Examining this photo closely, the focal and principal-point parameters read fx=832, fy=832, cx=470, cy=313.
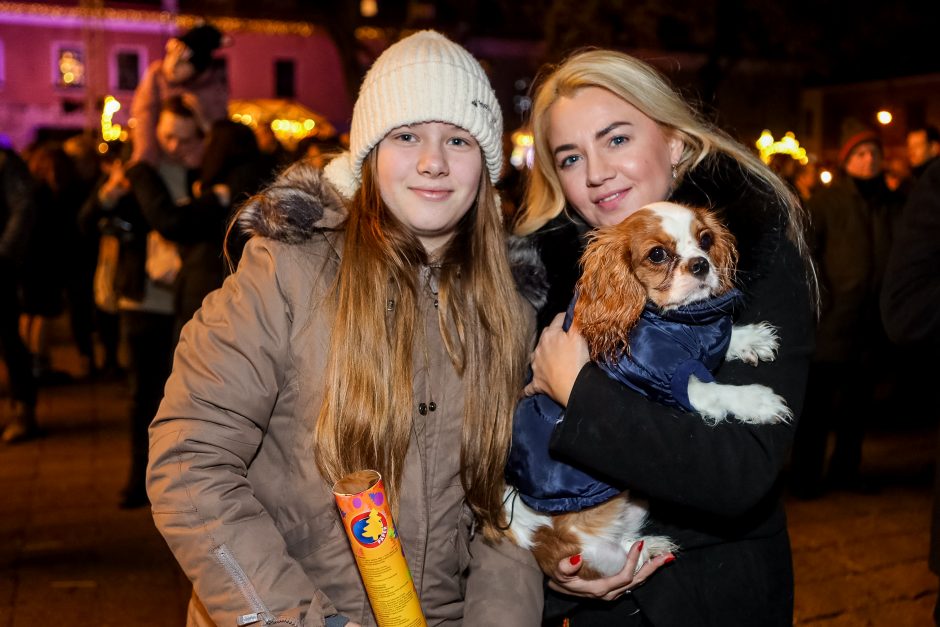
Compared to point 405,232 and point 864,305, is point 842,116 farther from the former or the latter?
point 405,232

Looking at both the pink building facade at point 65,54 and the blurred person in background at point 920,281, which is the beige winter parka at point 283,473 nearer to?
the blurred person in background at point 920,281

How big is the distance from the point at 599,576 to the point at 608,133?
143 centimetres

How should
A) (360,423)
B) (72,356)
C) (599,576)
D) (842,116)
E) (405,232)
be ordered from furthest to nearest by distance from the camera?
1. (842,116)
2. (72,356)
3. (599,576)
4. (405,232)
5. (360,423)

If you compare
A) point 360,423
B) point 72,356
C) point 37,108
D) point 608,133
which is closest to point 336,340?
point 360,423

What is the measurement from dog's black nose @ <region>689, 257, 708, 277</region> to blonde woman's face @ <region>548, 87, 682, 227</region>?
0.31 m

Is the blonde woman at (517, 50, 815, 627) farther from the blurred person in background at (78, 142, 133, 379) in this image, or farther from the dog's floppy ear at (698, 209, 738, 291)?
the blurred person in background at (78, 142, 133, 379)

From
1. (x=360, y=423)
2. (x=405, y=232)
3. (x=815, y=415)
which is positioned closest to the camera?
(x=360, y=423)

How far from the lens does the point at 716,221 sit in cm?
261

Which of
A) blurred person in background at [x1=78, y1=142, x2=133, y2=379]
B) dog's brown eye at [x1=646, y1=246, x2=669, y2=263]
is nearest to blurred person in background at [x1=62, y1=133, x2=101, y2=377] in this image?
blurred person in background at [x1=78, y1=142, x2=133, y2=379]

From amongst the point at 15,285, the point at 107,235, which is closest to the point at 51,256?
the point at 15,285

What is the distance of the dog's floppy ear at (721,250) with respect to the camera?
258 centimetres

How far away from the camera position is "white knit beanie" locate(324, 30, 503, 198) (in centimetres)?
247

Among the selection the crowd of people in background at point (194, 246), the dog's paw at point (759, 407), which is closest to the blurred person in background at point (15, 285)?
the crowd of people in background at point (194, 246)

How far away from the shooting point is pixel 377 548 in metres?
2.01
